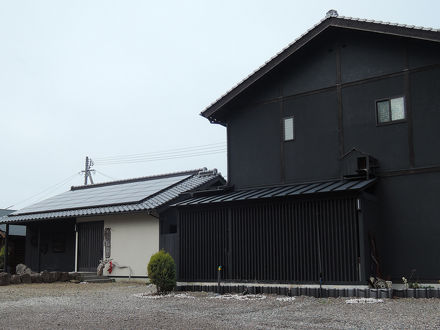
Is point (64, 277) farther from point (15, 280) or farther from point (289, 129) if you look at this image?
point (289, 129)

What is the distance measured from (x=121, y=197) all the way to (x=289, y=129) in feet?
32.9

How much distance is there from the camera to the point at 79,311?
10.8 meters

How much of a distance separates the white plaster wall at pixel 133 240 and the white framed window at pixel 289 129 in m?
7.13

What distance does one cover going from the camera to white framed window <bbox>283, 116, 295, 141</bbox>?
607 inches

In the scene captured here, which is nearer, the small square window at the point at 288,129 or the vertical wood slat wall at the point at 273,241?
the vertical wood slat wall at the point at 273,241

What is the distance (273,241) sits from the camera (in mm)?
13812

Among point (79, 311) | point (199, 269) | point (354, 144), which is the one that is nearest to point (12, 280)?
point (199, 269)

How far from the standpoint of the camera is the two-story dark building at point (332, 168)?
1270cm

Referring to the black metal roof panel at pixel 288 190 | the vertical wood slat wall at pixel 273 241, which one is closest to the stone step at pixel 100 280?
the vertical wood slat wall at pixel 273 241

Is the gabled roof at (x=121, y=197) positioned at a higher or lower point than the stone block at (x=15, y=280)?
higher

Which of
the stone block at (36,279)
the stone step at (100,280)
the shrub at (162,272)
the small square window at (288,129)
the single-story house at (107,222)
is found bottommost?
the stone step at (100,280)

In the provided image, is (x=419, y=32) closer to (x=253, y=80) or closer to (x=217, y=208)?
(x=253, y=80)

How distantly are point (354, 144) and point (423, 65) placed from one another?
2.77 metres

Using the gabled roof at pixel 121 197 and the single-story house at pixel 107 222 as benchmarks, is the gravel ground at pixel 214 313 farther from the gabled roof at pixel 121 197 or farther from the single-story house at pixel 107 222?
the gabled roof at pixel 121 197
